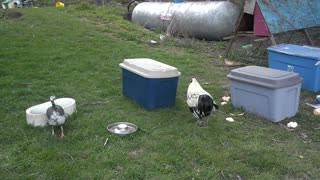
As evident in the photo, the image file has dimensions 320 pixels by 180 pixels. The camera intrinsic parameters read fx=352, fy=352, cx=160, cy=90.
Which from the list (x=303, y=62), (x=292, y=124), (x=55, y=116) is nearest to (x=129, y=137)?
(x=55, y=116)

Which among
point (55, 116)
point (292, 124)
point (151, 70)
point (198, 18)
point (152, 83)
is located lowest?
point (292, 124)

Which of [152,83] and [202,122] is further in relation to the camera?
[152,83]

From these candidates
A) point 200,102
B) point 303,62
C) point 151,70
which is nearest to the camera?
point 200,102

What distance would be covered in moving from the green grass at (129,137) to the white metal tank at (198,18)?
108 inches

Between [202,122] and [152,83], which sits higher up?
[152,83]

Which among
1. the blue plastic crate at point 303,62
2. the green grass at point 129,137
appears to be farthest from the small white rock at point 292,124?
the blue plastic crate at point 303,62

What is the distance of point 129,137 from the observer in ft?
11.9

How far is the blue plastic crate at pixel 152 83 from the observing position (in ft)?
13.9

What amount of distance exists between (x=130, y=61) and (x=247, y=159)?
83.9 inches

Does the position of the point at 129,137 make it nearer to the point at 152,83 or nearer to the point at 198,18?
the point at 152,83

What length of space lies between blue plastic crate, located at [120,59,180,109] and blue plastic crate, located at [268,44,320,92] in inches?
82.4

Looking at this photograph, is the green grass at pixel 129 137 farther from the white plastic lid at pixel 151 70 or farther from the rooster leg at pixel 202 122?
the white plastic lid at pixel 151 70

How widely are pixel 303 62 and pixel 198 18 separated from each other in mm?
4826

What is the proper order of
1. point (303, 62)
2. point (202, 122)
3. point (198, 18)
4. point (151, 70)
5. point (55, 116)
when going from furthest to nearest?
1. point (198, 18)
2. point (303, 62)
3. point (151, 70)
4. point (202, 122)
5. point (55, 116)
